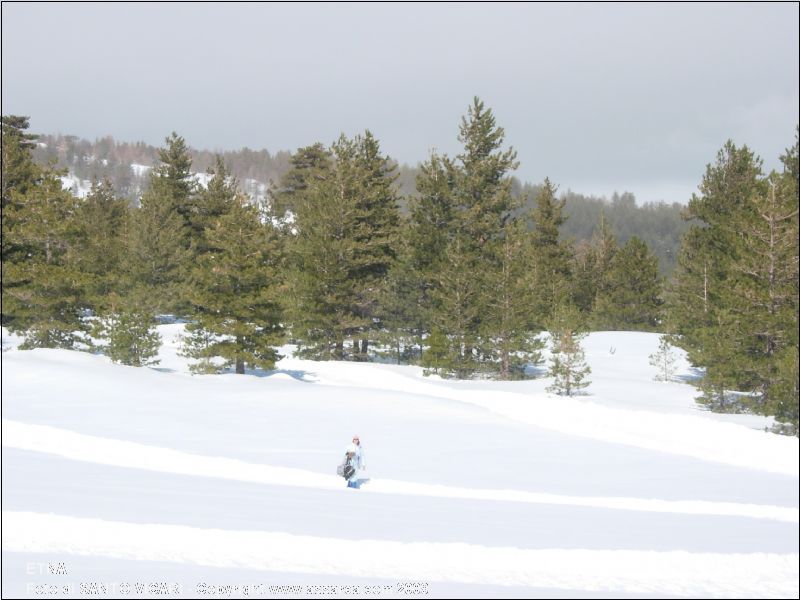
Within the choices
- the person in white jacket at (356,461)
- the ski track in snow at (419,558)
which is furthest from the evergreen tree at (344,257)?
the ski track in snow at (419,558)

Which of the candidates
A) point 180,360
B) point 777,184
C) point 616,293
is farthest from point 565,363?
point 616,293

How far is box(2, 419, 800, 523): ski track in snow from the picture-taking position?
1339cm

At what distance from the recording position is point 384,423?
21.2m

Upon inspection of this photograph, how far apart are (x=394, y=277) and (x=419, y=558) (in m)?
27.8

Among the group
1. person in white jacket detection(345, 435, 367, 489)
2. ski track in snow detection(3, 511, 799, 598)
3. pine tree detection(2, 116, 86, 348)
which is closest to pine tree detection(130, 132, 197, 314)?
pine tree detection(2, 116, 86, 348)

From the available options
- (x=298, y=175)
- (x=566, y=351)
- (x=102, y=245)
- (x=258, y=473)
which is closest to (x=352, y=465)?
(x=258, y=473)

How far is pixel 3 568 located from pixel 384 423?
43.0 ft

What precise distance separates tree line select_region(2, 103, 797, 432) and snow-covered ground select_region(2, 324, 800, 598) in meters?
3.48

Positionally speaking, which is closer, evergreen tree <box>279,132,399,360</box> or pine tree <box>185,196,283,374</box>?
pine tree <box>185,196,283,374</box>

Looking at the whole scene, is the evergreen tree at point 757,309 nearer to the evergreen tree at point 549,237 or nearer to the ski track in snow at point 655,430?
the ski track in snow at point 655,430

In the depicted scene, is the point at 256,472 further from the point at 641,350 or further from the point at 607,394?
the point at 641,350

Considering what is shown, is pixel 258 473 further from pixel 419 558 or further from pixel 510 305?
pixel 510 305

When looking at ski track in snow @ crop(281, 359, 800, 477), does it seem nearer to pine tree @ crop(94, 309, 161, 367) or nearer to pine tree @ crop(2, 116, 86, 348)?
pine tree @ crop(94, 309, 161, 367)

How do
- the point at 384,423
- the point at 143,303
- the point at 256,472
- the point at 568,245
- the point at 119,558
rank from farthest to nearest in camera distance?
the point at 568,245
the point at 143,303
the point at 384,423
the point at 256,472
the point at 119,558
